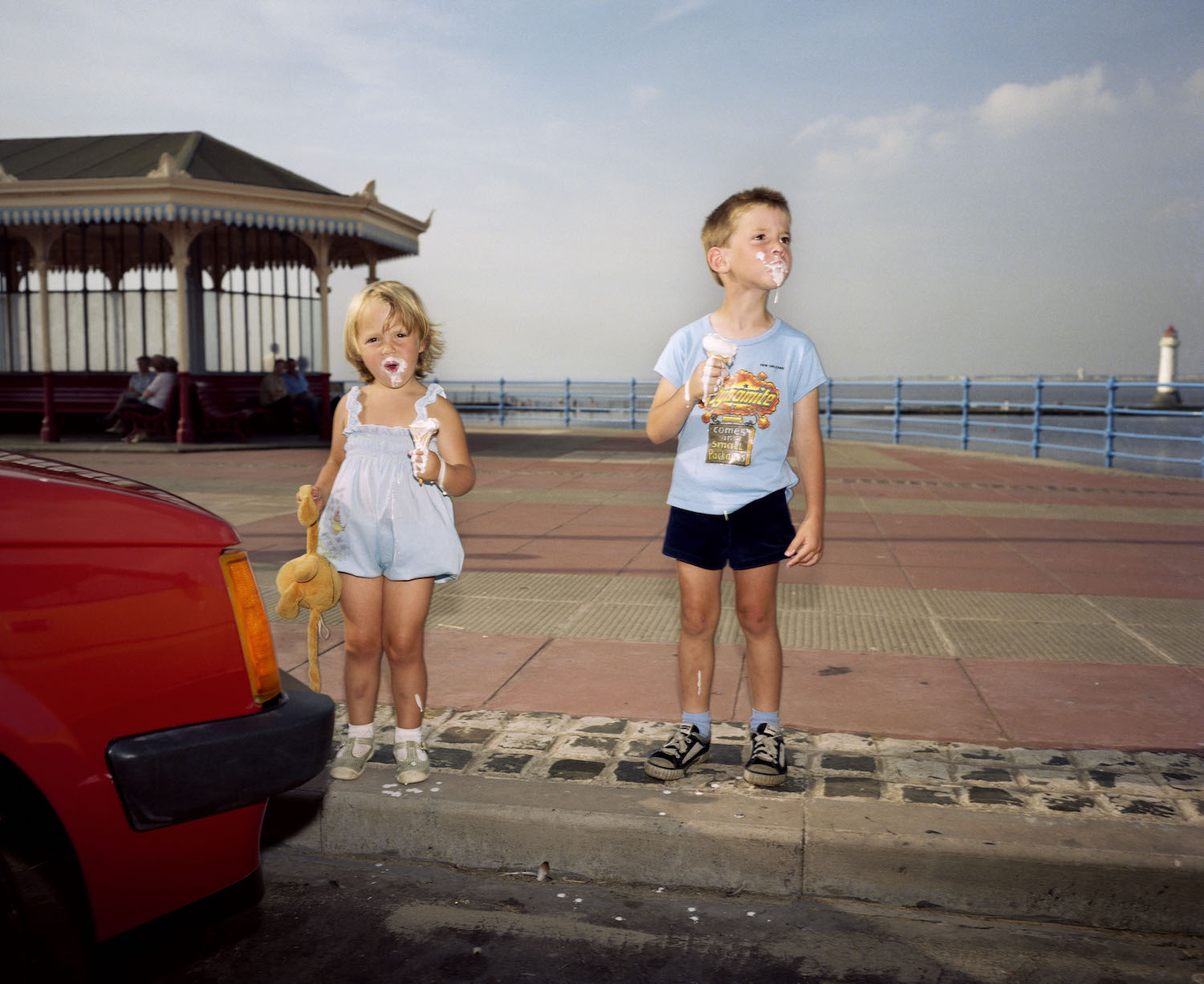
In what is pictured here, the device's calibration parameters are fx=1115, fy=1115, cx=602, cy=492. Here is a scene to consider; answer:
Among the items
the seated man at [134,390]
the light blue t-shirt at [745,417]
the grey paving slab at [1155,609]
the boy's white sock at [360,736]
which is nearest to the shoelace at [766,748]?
the light blue t-shirt at [745,417]

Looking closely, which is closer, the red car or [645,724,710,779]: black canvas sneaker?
the red car

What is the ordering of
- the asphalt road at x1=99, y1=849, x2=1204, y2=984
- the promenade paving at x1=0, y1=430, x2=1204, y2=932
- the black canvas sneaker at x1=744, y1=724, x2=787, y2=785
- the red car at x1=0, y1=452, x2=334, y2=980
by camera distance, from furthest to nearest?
the black canvas sneaker at x1=744, y1=724, x2=787, y2=785
the promenade paving at x1=0, y1=430, x2=1204, y2=932
the asphalt road at x1=99, y1=849, x2=1204, y2=984
the red car at x1=0, y1=452, x2=334, y2=980

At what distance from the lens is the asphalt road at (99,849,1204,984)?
2.56 m

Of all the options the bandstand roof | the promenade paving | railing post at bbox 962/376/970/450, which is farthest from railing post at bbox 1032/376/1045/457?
the bandstand roof

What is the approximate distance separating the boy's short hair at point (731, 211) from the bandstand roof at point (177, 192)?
1483cm

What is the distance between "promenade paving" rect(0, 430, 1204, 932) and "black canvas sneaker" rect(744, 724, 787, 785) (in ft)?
0.15

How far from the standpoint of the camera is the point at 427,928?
2791mm

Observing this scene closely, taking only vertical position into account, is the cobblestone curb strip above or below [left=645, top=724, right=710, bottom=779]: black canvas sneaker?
below

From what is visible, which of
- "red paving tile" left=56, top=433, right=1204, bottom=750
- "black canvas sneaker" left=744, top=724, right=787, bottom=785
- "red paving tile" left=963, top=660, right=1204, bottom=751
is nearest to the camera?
"black canvas sneaker" left=744, top=724, right=787, bottom=785

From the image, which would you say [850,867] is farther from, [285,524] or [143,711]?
[285,524]

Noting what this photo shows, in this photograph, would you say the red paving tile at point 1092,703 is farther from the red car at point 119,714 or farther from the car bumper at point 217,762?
the red car at point 119,714

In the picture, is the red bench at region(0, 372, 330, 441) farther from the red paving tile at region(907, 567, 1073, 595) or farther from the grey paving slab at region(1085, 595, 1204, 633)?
the grey paving slab at region(1085, 595, 1204, 633)

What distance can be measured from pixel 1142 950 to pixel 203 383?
1716 cm

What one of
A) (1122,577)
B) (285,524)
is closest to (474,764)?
(1122,577)
